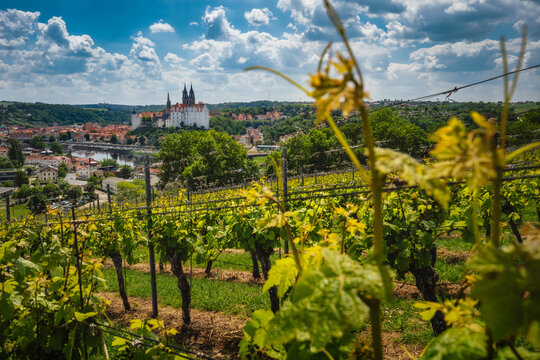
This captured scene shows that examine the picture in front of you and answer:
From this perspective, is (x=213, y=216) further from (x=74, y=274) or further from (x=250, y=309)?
(x=74, y=274)

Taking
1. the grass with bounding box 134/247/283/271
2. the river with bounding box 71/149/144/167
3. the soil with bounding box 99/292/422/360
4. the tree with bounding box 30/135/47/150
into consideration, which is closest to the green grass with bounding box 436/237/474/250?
the grass with bounding box 134/247/283/271

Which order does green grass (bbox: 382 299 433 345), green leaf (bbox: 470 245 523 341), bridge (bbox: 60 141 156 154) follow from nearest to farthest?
green leaf (bbox: 470 245 523 341)
green grass (bbox: 382 299 433 345)
bridge (bbox: 60 141 156 154)

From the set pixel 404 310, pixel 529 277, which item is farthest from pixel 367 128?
pixel 404 310

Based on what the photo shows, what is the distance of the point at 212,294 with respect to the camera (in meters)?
9.23

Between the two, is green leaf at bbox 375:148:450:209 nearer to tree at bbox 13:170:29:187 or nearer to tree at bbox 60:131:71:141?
tree at bbox 13:170:29:187

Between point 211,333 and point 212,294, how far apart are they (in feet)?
7.39

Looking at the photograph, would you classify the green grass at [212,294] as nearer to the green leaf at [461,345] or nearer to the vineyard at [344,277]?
the vineyard at [344,277]

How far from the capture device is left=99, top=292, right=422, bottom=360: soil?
19.1ft

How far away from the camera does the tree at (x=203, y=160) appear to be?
45.8m

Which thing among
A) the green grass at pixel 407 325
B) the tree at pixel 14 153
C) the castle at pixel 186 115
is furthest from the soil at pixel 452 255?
the castle at pixel 186 115

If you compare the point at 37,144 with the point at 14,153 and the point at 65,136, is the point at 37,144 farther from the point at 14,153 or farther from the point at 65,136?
the point at 14,153

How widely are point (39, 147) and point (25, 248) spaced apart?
17438cm

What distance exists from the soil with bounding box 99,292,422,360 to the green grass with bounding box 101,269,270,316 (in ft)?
0.83

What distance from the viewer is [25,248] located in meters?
3.13
